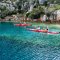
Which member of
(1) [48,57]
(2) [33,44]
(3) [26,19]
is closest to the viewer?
(1) [48,57]

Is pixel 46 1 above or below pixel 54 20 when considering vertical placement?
above

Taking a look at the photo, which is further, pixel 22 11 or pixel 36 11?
pixel 22 11

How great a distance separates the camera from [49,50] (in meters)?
42.1

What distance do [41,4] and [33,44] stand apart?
2501 inches

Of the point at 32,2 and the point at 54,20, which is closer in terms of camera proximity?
the point at 54,20

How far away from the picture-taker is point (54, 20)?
97562mm

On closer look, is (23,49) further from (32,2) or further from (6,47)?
(32,2)

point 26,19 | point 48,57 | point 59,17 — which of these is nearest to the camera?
point 48,57

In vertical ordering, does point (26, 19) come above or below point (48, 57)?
below

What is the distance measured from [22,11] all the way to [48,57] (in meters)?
77.0

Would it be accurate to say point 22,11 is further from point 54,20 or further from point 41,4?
point 54,20

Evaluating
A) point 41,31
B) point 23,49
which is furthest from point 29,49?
point 41,31

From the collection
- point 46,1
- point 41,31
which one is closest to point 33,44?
point 41,31

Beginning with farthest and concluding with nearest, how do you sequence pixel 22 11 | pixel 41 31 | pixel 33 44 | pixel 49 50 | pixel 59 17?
pixel 22 11 < pixel 59 17 < pixel 41 31 < pixel 33 44 < pixel 49 50
